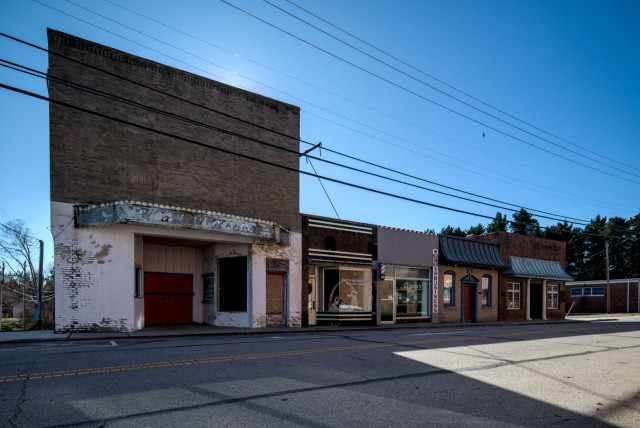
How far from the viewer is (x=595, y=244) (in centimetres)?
6944

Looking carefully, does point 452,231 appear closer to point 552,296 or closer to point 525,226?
point 525,226

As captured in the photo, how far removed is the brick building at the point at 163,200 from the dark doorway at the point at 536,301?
68.6 feet

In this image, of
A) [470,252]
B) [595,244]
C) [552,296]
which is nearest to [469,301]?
[470,252]

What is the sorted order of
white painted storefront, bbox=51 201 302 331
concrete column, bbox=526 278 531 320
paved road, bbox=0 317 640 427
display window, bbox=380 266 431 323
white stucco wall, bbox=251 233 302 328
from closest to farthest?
1. paved road, bbox=0 317 640 427
2. white painted storefront, bbox=51 201 302 331
3. white stucco wall, bbox=251 233 302 328
4. display window, bbox=380 266 431 323
5. concrete column, bbox=526 278 531 320

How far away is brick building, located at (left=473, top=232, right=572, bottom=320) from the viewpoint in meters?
29.0

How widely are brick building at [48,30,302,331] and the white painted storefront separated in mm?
40

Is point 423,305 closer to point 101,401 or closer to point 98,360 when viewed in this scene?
point 98,360

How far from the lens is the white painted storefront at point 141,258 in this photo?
14.4m

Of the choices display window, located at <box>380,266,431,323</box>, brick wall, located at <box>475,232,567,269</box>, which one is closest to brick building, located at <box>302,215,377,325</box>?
display window, located at <box>380,266,431,323</box>

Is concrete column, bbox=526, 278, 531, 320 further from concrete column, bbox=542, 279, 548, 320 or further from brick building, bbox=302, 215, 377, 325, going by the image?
brick building, bbox=302, 215, 377, 325

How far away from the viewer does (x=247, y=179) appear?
61.8 ft

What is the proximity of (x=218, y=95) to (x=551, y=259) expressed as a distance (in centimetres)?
2817

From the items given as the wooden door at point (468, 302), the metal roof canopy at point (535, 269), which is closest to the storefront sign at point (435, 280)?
the wooden door at point (468, 302)

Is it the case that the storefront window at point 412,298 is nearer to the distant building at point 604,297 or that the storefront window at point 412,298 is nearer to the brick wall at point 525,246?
the brick wall at point 525,246
